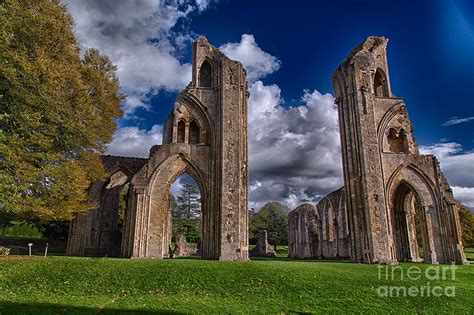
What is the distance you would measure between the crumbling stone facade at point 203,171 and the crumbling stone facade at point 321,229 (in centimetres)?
1202

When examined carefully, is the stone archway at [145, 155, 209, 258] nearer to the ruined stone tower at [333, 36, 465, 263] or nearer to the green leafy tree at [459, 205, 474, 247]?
the ruined stone tower at [333, 36, 465, 263]

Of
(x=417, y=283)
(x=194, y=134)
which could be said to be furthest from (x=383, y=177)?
(x=194, y=134)

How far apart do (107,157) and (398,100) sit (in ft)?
63.2

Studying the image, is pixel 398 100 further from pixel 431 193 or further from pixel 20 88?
pixel 20 88

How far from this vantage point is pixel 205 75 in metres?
22.4

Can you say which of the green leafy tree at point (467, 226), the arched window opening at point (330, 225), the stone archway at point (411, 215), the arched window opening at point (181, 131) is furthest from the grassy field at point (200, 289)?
the green leafy tree at point (467, 226)

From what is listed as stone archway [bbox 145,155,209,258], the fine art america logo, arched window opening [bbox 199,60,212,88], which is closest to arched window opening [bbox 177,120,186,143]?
stone archway [bbox 145,155,209,258]

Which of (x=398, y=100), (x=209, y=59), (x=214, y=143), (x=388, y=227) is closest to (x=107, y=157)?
(x=214, y=143)

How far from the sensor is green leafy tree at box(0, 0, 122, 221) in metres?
13.3

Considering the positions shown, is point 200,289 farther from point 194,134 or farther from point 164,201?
point 194,134

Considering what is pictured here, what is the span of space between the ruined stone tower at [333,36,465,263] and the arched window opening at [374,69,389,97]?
0.08 m

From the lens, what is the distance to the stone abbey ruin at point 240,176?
1827 centimetres

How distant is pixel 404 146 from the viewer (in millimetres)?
21812

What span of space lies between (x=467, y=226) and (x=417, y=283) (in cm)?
3109
